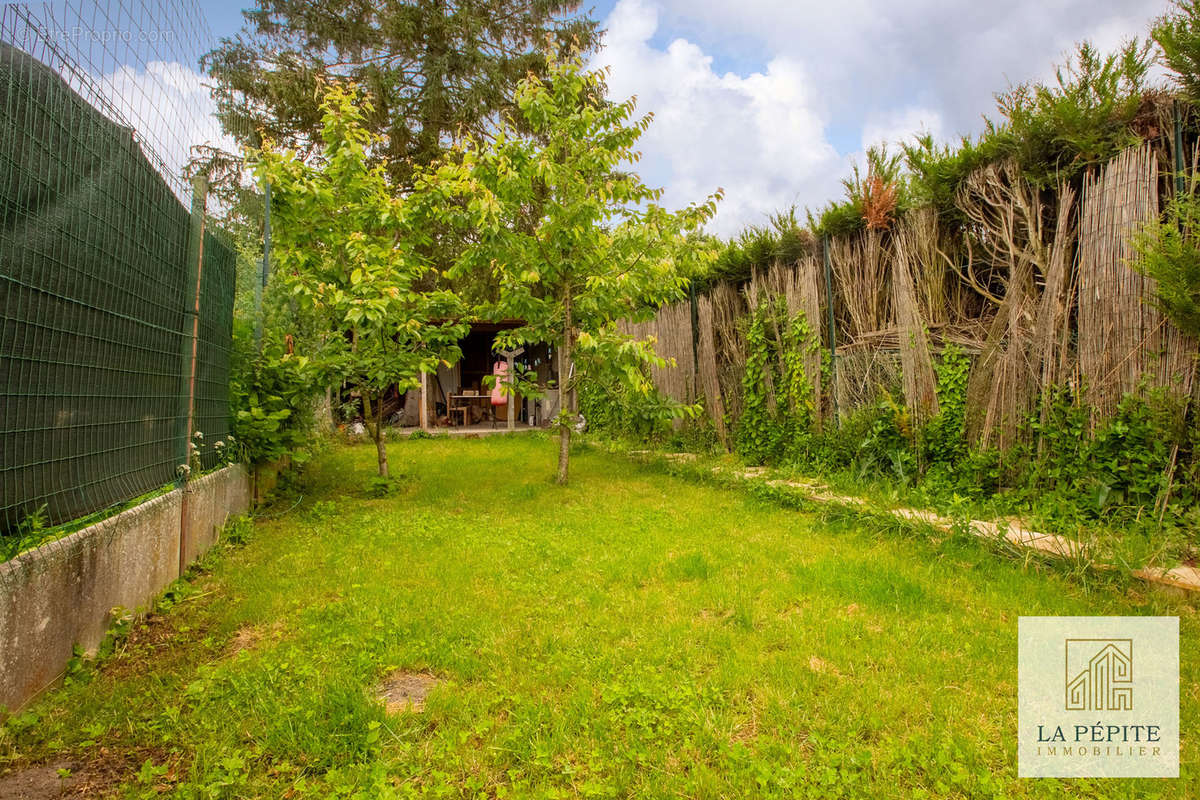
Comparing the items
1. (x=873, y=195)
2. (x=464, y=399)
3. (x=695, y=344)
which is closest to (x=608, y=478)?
(x=695, y=344)

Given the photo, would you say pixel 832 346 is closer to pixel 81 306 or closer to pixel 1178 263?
pixel 1178 263

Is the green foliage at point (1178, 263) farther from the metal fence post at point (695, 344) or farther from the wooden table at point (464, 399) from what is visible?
the wooden table at point (464, 399)

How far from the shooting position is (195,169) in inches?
163

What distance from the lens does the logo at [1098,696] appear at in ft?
5.37

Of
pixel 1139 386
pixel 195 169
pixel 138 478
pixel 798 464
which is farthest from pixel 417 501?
pixel 1139 386

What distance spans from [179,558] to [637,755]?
269cm

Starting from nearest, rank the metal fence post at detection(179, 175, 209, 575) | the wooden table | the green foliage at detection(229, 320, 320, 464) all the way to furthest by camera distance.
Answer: the metal fence post at detection(179, 175, 209, 575) → the green foliage at detection(229, 320, 320, 464) → the wooden table

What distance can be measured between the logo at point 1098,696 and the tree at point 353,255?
13.8 feet

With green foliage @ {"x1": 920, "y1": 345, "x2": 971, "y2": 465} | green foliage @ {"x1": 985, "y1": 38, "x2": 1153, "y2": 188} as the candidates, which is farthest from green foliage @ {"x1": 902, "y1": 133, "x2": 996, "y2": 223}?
green foliage @ {"x1": 920, "y1": 345, "x2": 971, "y2": 465}

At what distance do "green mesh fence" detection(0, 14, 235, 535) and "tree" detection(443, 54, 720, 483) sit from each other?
2479 millimetres

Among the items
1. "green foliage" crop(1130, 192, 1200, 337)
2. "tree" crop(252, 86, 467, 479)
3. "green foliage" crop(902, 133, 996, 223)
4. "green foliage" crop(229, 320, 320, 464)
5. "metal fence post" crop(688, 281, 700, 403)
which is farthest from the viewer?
"metal fence post" crop(688, 281, 700, 403)

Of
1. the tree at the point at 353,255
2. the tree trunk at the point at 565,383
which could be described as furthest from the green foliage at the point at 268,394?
the tree trunk at the point at 565,383

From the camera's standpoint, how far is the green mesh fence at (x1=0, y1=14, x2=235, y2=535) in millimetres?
1892

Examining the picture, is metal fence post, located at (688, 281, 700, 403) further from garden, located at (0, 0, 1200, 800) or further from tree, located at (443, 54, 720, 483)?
tree, located at (443, 54, 720, 483)
